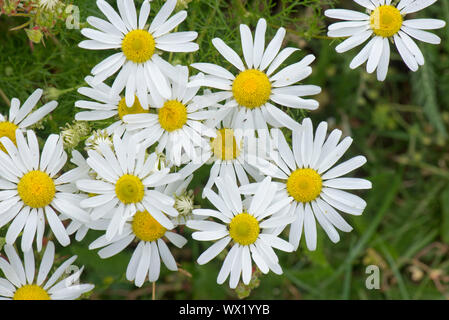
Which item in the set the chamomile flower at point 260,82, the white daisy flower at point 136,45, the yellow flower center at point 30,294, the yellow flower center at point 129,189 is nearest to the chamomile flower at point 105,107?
the white daisy flower at point 136,45

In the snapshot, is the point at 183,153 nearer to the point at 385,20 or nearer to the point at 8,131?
the point at 8,131

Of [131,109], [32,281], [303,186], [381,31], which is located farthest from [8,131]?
[381,31]

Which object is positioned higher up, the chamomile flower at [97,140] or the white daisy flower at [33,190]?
the chamomile flower at [97,140]

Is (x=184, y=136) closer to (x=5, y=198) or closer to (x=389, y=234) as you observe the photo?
(x=5, y=198)

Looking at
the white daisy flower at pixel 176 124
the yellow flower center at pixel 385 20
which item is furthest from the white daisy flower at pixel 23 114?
the yellow flower center at pixel 385 20

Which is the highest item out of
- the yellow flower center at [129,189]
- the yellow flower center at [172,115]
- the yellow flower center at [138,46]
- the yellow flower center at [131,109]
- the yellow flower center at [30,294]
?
the yellow flower center at [138,46]

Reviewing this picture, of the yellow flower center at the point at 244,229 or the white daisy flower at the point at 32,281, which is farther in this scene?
the white daisy flower at the point at 32,281

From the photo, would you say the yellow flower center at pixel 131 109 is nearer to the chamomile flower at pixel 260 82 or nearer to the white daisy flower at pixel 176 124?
the white daisy flower at pixel 176 124

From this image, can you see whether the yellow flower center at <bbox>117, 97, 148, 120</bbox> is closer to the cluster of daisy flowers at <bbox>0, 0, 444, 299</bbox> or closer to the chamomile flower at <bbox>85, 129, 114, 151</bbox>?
the cluster of daisy flowers at <bbox>0, 0, 444, 299</bbox>
